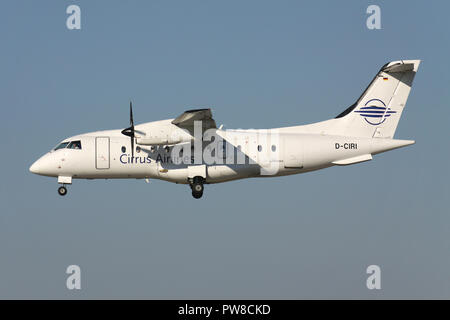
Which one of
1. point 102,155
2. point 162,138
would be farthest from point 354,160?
point 102,155

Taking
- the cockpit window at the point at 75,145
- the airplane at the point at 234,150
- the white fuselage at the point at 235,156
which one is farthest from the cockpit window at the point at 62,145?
the white fuselage at the point at 235,156

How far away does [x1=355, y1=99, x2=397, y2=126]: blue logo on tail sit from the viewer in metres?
25.2

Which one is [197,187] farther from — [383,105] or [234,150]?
[383,105]

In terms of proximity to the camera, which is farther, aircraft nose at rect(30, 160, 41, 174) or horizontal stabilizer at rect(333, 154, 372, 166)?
aircraft nose at rect(30, 160, 41, 174)

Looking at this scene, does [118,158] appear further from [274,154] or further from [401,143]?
[401,143]

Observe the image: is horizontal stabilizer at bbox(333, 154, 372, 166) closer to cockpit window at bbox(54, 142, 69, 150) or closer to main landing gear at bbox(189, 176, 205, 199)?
main landing gear at bbox(189, 176, 205, 199)

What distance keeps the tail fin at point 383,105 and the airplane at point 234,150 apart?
35 millimetres

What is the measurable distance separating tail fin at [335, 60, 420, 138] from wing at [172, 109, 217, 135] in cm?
481

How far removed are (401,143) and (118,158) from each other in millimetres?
9649

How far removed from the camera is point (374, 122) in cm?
2512

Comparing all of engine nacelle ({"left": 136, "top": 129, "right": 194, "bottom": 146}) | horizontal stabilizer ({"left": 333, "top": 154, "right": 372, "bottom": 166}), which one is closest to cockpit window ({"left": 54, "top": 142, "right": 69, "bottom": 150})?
engine nacelle ({"left": 136, "top": 129, "right": 194, "bottom": 146})

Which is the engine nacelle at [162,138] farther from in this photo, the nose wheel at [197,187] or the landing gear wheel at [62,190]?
the landing gear wheel at [62,190]

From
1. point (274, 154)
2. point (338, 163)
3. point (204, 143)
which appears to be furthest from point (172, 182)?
point (338, 163)
